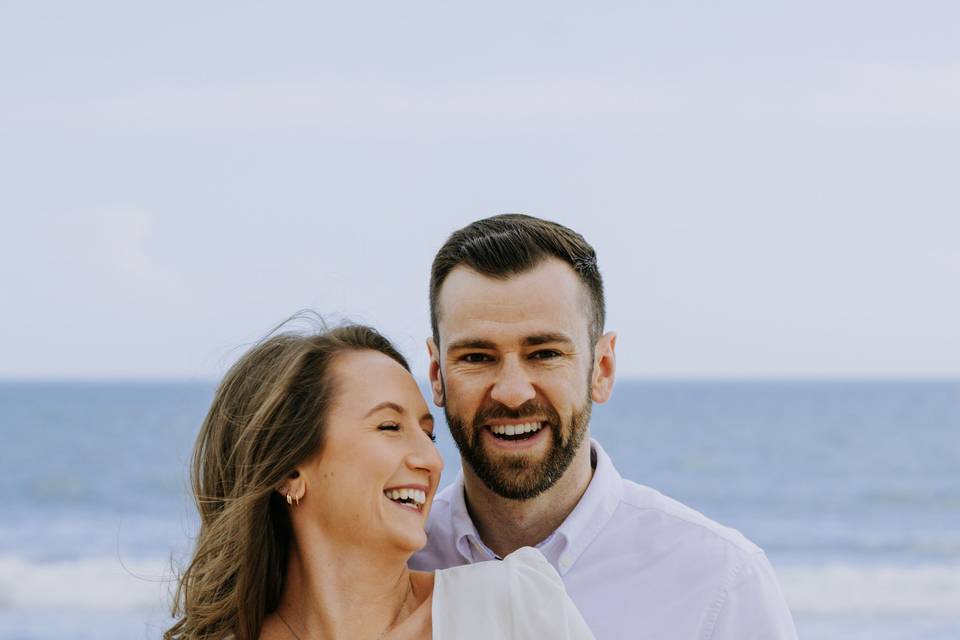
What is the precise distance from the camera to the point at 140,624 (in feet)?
34.4

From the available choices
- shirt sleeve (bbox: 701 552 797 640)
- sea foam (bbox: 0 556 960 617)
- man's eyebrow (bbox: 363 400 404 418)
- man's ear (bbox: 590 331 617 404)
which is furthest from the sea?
shirt sleeve (bbox: 701 552 797 640)

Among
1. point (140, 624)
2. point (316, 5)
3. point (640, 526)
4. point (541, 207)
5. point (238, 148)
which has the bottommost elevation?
point (140, 624)

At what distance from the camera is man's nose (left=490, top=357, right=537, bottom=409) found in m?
3.03

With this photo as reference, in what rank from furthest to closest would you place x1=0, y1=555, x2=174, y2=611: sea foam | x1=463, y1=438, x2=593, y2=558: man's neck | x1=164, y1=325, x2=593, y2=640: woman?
1. x1=0, y1=555, x2=174, y2=611: sea foam
2. x1=463, y1=438, x2=593, y2=558: man's neck
3. x1=164, y1=325, x2=593, y2=640: woman

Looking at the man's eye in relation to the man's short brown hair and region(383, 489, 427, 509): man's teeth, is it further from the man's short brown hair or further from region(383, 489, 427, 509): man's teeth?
region(383, 489, 427, 509): man's teeth

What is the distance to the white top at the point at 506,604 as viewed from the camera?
2.59 metres

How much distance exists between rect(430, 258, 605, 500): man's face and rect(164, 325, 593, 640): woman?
23cm

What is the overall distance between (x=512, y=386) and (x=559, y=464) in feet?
0.93

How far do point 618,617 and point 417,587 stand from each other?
0.53 m

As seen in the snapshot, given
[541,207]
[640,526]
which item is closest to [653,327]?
[541,207]

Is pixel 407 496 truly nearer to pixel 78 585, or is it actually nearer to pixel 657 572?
pixel 657 572

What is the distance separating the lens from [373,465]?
8.87 ft

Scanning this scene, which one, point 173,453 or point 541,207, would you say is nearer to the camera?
point 541,207

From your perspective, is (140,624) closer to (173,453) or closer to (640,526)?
(640,526)
